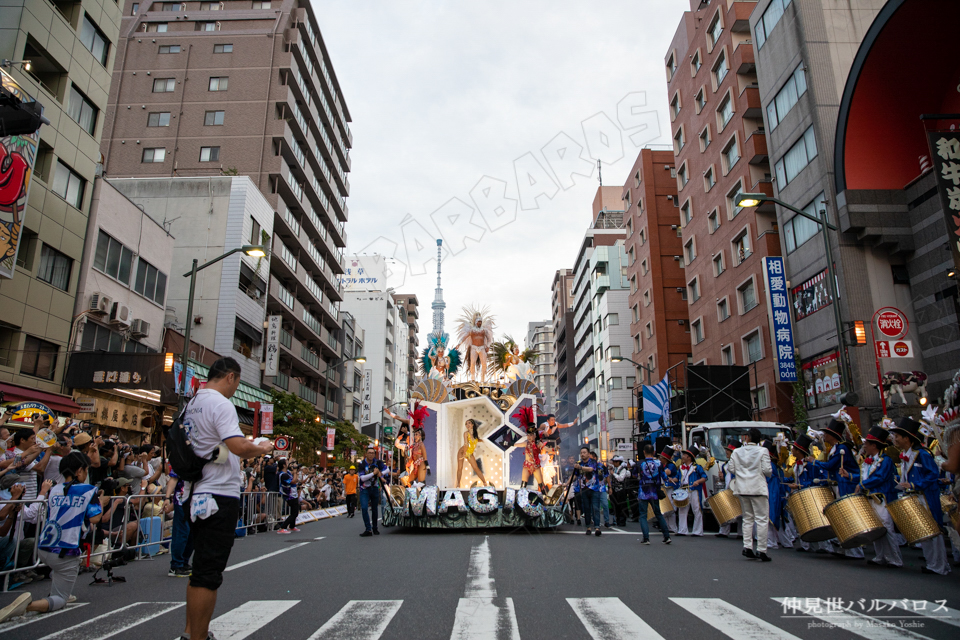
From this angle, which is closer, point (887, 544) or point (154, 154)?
point (887, 544)

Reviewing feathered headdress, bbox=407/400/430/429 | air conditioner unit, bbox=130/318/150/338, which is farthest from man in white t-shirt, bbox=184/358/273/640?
air conditioner unit, bbox=130/318/150/338

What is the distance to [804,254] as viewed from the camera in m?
25.6

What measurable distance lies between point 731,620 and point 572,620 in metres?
1.32

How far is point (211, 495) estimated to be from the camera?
4.33 m

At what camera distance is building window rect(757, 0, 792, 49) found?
27645 mm

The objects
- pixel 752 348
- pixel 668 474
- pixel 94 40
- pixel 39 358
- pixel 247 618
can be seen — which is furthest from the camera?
pixel 752 348

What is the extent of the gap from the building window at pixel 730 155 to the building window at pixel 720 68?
3830 mm

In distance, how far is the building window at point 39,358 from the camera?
64.7ft

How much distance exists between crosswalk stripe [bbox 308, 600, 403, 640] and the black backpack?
5.18 feet

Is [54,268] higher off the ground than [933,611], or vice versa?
[54,268]

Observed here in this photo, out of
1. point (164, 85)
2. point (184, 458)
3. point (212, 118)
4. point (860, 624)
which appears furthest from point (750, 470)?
point (164, 85)

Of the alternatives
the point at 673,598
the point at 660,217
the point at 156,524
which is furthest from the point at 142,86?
the point at 673,598

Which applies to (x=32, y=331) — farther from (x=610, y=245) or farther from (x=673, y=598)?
(x=610, y=245)

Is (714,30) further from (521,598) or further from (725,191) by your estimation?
(521,598)
